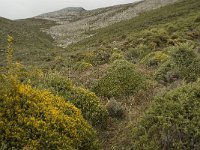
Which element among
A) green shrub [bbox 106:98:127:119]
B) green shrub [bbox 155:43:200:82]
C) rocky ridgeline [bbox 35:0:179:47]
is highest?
green shrub [bbox 155:43:200:82]

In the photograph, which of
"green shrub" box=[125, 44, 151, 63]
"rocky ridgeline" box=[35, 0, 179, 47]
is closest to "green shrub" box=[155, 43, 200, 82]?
"green shrub" box=[125, 44, 151, 63]

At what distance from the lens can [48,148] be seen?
738 cm

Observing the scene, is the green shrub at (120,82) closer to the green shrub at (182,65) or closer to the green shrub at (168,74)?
the green shrub at (168,74)

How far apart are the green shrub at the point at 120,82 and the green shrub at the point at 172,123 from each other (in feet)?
11.1

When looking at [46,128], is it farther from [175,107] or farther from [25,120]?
[175,107]

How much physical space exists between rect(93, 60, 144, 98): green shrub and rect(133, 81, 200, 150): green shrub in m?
3.39

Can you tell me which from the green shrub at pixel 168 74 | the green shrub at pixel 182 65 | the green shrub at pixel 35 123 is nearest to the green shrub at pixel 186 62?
the green shrub at pixel 182 65

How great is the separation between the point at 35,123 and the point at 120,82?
5323 mm

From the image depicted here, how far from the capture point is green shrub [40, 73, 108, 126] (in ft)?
32.2

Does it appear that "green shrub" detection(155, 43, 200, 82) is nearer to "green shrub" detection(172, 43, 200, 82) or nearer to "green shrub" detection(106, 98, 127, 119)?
"green shrub" detection(172, 43, 200, 82)

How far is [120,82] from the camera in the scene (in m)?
12.5

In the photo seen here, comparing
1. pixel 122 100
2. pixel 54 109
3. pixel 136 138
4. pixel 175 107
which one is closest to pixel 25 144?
pixel 54 109

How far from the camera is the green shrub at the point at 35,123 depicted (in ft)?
23.8

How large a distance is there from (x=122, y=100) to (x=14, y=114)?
455cm
